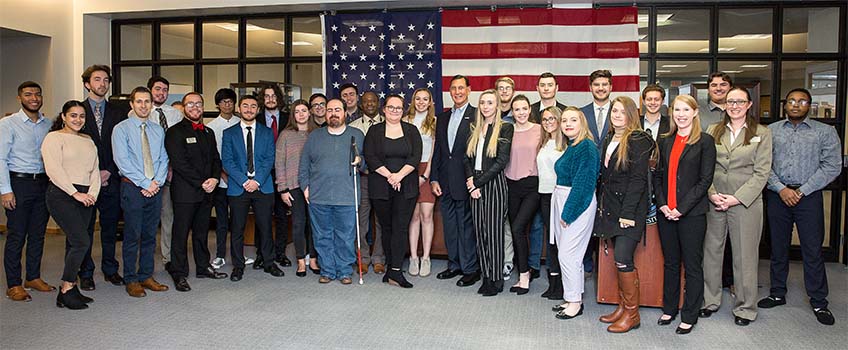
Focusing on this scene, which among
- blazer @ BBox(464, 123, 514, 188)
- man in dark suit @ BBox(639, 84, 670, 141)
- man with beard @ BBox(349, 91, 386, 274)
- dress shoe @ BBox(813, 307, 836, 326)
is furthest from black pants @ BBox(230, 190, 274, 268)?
dress shoe @ BBox(813, 307, 836, 326)

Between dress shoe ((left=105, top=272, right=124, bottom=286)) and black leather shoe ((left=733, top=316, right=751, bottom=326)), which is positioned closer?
black leather shoe ((left=733, top=316, right=751, bottom=326))

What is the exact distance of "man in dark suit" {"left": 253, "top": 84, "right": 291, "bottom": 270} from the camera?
6223 millimetres

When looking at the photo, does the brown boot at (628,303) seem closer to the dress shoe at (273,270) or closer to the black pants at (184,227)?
the dress shoe at (273,270)

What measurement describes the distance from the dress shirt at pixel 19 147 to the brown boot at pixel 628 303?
442 centimetres

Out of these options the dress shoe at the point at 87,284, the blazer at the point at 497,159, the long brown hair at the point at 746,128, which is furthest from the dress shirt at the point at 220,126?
the long brown hair at the point at 746,128

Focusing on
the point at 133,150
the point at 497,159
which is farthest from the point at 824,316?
the point at 133,150

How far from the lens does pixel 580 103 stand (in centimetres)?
724

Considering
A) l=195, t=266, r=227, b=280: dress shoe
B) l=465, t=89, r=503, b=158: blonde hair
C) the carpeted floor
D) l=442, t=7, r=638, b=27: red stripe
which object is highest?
l=442, t=7, r=638, b=27: red stripe

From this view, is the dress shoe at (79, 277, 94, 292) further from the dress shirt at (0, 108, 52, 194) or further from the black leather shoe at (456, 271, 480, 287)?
the black leather shoe at (456, 271, 480, 287)

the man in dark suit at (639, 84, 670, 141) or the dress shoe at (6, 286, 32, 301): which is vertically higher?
the man in dark suit at (639, 84, 670, 141)

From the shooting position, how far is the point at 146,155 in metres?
5.17

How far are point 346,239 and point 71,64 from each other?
16.2 ft

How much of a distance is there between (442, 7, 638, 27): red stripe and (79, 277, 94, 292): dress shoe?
4508 millimetres

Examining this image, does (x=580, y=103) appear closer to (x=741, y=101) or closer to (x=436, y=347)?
(x=741, y=101)
